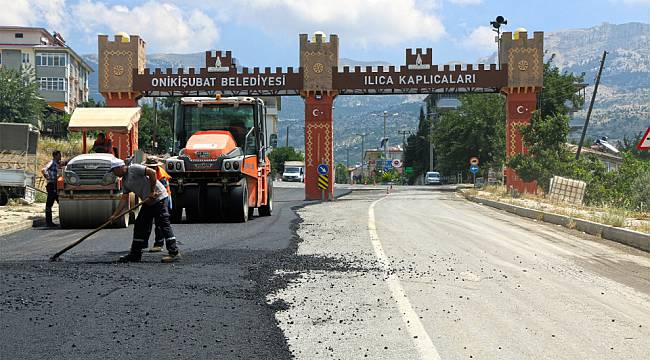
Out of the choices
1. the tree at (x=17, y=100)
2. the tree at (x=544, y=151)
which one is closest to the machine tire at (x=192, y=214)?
the tree at (x=544, y=151)

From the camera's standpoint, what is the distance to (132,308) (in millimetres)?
7738

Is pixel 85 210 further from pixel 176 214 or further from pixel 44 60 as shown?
pixel 44 60

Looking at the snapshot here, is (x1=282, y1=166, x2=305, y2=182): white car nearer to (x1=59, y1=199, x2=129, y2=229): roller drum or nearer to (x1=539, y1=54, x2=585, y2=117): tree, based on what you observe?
(x1=539, y1=54, x2=585, y2=117): tree

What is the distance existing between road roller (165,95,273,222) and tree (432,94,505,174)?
39.2 meters

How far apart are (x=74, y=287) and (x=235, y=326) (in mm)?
3006

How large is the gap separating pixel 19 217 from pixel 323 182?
2169 cm

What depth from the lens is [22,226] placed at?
61.1 feet

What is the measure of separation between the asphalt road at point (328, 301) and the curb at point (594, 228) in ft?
2.81

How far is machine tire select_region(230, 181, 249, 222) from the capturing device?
749 inches

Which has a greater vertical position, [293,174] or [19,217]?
[293,174]

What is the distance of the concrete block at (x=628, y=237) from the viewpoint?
1464cm

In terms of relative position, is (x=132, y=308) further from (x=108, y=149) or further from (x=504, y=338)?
(x=108, y=149)

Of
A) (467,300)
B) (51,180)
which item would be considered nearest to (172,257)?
(467,300)

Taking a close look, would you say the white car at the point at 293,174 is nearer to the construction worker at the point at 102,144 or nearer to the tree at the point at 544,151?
the tree at the point at 544,151
